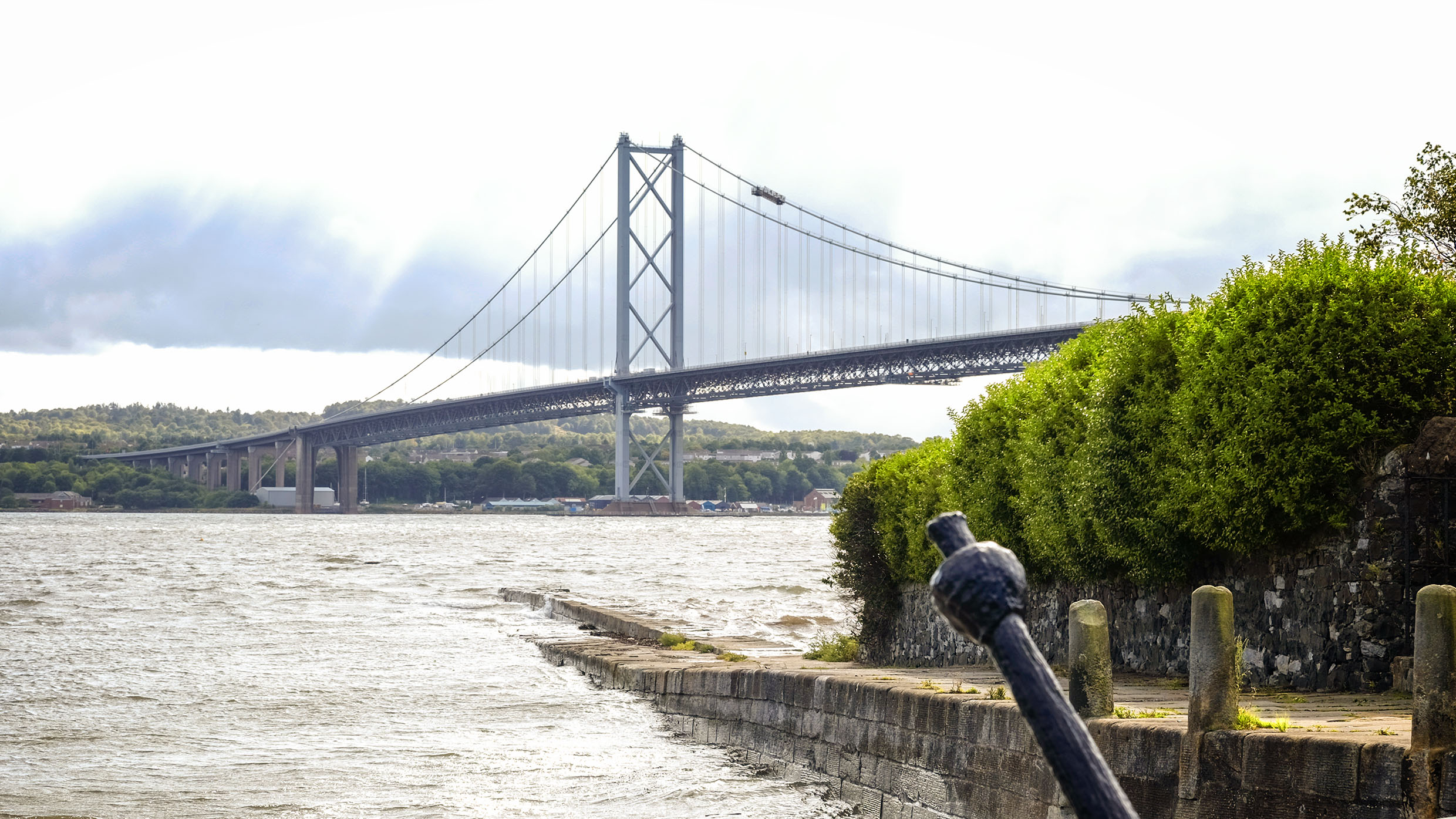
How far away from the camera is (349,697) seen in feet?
44.3

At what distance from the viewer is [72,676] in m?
15.0

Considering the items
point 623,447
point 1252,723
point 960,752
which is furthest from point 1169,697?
point 623,447

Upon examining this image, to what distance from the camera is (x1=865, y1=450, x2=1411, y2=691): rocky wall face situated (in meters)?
6.95

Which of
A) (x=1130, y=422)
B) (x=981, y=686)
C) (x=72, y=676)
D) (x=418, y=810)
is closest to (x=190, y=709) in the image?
(x=72, y=676)

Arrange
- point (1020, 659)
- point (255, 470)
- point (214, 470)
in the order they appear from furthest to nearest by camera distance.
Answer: point (214, 470) → point (255, 470) → point (1020, 659)

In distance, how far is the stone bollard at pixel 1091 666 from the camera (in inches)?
233

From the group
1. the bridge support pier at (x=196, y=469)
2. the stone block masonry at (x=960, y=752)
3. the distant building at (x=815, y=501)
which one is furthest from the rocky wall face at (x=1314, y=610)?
the bridge support pier at (x=196, y=469)

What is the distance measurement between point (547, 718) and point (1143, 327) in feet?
20.5

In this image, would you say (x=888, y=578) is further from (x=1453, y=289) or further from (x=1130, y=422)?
(x=1453, y=289)

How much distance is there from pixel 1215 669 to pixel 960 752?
208 centimetres

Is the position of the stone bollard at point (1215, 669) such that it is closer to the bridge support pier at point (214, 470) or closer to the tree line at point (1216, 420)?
the tree line at point (1216, 420)

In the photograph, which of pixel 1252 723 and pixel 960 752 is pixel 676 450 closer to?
pixel 960 752

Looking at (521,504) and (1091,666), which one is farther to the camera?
(521,504)

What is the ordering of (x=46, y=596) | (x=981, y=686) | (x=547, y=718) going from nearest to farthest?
(x=981, y=686)
(x=547, y=718)
(x=46, y=596)
